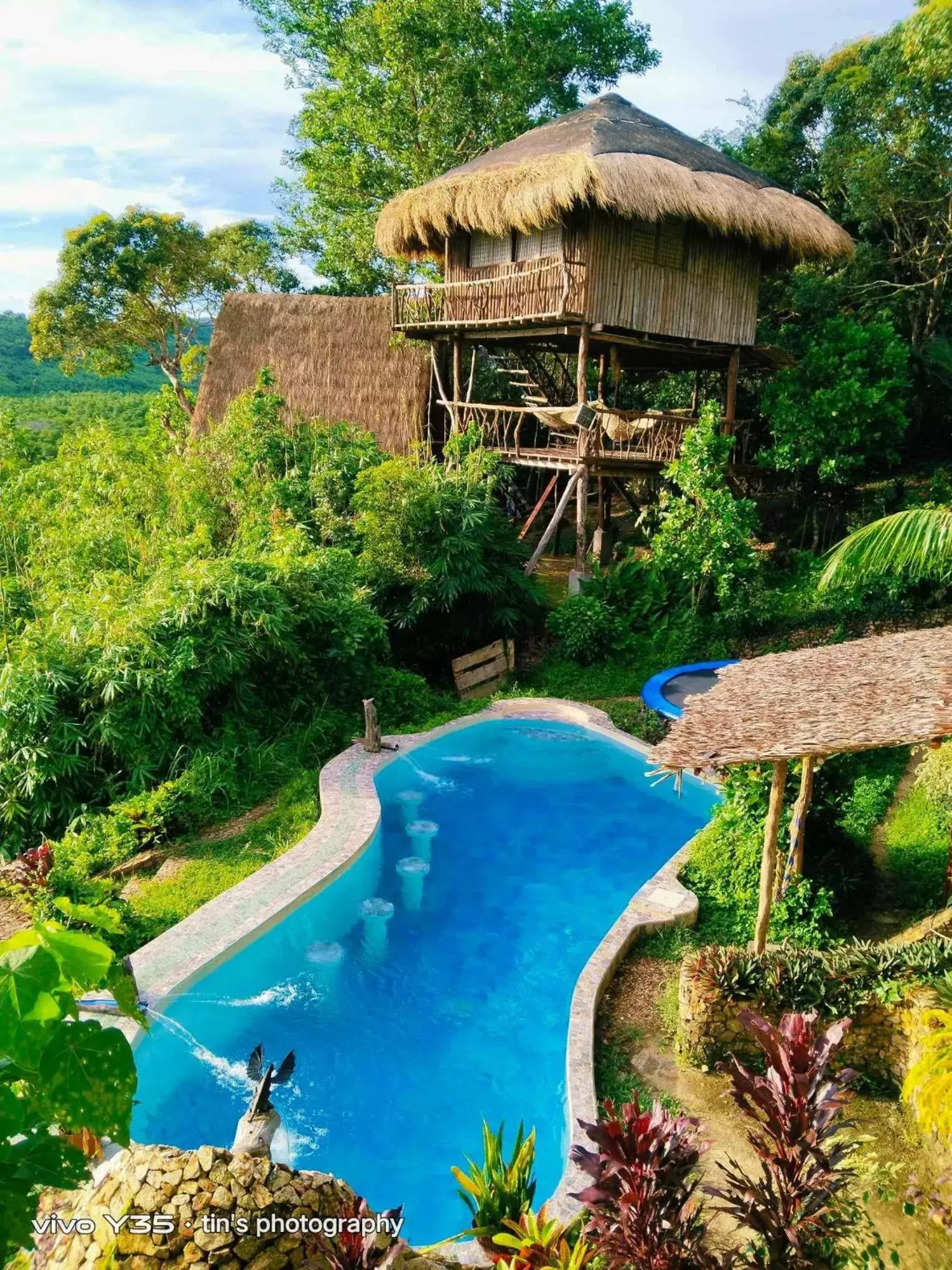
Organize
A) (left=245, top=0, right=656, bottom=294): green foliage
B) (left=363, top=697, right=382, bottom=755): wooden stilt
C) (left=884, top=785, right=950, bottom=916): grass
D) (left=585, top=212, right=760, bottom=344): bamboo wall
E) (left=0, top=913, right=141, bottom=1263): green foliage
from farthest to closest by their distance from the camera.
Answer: (left=245, top=0, right=656, bottom=294): green foliage → (left=585, top=212, right=760, bottom=344): bamboo wall → (left=363, top=697, right=382, bottom=755): wooden stilt → (left=884, top=785, right=950, bottom=916): grass → (left=0, top=913, right=141, bottom=1263): green foliage

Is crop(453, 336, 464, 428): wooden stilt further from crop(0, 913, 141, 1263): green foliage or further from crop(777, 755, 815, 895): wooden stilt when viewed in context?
crop(0, 913, 141, 1263): green foliage

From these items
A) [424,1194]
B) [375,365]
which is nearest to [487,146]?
[375,365]

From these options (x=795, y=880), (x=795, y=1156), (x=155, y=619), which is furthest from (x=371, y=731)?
(x=795, y=1156)

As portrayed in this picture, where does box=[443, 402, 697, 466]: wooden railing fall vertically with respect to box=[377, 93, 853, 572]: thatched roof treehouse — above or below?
below

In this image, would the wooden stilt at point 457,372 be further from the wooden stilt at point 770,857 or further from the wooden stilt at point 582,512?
the wooden stilt at point 770,857

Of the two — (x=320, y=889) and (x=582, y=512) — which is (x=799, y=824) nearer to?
(x=320, y=889)

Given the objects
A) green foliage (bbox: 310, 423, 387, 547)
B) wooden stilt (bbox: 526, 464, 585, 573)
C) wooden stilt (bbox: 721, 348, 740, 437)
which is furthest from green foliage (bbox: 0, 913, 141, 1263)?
wooden stilt (bbox: 721, 348, 740, 437)
